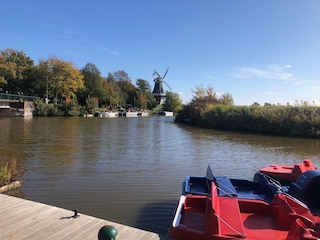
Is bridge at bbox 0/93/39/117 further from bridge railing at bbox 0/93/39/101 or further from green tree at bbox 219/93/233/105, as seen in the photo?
green tree at bbox 219/93/233/105

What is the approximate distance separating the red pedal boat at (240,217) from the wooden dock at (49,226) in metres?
0.79

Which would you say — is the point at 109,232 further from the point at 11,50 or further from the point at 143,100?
the point at 143,100

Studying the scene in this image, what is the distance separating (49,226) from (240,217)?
3110 mm

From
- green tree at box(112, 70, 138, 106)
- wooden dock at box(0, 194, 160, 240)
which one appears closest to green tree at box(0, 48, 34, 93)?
green tree at box(112, 70, 138, 106)

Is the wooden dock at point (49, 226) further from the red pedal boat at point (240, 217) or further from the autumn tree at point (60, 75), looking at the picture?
the autumn tree at point (60, 75)

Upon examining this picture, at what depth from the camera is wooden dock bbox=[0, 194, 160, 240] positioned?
448cm

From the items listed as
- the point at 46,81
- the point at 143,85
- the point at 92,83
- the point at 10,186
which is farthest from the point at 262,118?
the point at 143,85

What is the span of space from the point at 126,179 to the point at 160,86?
106 metres

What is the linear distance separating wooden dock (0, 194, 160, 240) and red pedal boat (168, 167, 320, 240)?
31.0 inches

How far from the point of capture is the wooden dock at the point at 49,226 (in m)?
Result: 4.48

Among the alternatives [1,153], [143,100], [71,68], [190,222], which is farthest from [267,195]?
[143,100]

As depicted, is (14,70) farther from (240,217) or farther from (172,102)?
(240,217)

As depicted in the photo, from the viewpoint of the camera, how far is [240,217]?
5.19 m

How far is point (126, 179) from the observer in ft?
33.4
